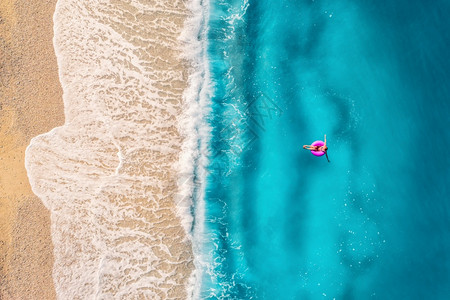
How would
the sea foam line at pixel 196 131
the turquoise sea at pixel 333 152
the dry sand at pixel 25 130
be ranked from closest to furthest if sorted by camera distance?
the dry sand at pixel 25 130
the sea foam line at pixel 196 131
the turquoise sea at pixel 333 152

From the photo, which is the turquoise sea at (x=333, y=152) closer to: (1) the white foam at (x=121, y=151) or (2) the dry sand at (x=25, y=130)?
(1) the white foam at (x=121, y=151)

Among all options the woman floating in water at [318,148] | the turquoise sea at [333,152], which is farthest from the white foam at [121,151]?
the woman floating in water at [318,148]

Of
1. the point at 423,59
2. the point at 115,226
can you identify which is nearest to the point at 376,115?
the point at 423,59

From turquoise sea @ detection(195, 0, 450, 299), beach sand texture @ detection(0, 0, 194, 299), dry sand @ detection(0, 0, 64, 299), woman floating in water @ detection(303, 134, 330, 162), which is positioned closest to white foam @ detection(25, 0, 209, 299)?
beach sand texture @ detection(0, 0, 194, 299)

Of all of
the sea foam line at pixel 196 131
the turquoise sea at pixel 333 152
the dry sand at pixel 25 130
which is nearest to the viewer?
the dry sand at pixel 25 130

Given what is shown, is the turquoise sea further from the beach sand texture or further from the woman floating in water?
the beach sand texture

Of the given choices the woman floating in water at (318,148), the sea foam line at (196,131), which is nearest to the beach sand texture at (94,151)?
the sea foam line at (196,131)

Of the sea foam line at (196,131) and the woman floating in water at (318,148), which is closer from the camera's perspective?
the woman floating in water at (318,148)
